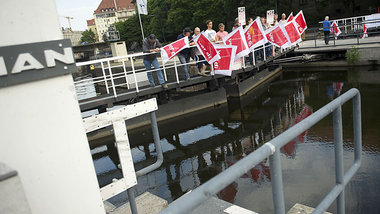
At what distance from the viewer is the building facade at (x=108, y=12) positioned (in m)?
135

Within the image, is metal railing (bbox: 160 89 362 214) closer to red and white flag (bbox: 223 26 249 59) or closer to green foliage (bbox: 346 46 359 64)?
red and white flag (bbox: 223 26 249 59)

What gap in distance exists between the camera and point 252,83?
1363cm

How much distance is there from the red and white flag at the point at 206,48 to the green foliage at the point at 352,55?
9013mm

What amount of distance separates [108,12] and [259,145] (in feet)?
475

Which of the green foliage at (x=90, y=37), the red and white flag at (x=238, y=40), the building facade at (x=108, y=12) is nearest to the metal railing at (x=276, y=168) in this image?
the red and white flag at (x=238, y=40)

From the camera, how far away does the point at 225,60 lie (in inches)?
391

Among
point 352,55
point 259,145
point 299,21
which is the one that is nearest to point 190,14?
point 352,55

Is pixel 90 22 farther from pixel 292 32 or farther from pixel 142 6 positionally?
pixel 292 32

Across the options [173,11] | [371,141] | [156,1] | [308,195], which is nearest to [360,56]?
[371,141]

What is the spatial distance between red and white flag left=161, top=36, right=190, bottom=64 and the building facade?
134 meters

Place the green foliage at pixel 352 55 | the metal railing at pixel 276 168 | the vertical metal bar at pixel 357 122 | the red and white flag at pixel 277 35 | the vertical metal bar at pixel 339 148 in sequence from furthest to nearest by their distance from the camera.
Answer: the green foliage at pixel 352 55
the red and white flag at pixel 277 35
the vertical metal bar at pixel 357 122
the vertical metal bar at pixel 339 148
the metal railing at pixel 276 168

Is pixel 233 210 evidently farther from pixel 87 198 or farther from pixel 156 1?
pixel 156 1

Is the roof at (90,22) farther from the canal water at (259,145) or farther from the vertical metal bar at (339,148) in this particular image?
the vertical metal bar at (339,148)

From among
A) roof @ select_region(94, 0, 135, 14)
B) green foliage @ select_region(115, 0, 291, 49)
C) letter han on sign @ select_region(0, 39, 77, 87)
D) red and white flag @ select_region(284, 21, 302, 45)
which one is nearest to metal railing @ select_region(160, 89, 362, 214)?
letter han on sign @ select_region(0, 39, 77, 87)
